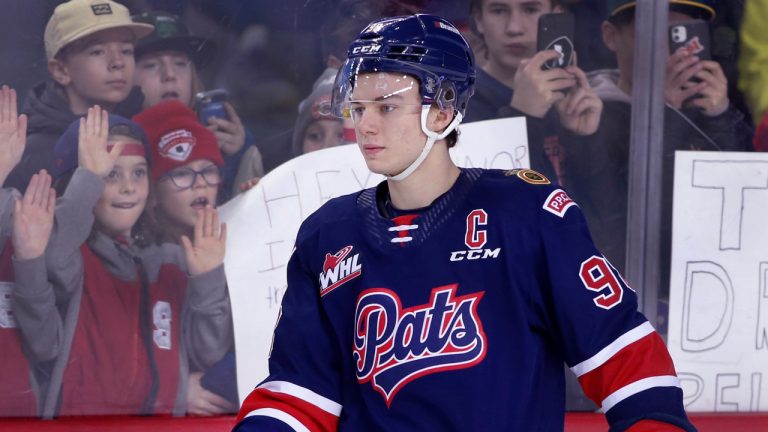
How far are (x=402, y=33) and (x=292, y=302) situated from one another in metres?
0.52

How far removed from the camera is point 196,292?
3.47 m

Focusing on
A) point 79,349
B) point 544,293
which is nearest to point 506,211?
point 544,293

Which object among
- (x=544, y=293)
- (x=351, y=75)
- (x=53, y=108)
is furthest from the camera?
(x=53, y=108)

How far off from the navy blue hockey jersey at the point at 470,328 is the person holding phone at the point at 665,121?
5.98 feet

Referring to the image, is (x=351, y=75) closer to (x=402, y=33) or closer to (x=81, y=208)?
(x=402, y=33)

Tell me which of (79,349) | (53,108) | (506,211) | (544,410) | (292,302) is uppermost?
(53,108)

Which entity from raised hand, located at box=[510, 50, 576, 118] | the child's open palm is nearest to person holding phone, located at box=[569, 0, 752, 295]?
raised hand, located at box=[510, 50, 576, 118]

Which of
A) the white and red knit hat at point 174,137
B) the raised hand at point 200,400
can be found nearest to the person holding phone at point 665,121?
the white and red knit hat at point 174,137

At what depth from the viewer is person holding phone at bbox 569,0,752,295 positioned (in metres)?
3.63

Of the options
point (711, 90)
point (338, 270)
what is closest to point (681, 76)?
point (711, 90)

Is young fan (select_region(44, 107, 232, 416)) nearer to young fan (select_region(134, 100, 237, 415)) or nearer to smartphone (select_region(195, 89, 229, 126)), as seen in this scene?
young fan (select_region(134, 100, 237, 415))

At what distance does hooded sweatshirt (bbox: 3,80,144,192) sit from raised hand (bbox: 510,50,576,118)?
4.86 feet

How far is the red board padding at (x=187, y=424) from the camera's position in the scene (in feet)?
10.8

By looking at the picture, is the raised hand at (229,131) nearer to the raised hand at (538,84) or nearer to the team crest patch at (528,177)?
the raised hand at (538,84)
